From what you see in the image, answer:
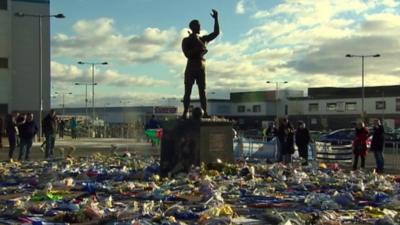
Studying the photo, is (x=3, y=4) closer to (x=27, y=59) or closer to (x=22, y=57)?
(x=22, y=57)

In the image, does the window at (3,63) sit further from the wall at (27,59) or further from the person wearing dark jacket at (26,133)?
the person wearing dark jacket at (26,133)

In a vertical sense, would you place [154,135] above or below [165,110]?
below

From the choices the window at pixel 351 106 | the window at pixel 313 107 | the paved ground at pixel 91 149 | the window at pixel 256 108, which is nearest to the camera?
the paved ground at pixel 91 149

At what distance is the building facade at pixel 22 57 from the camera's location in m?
56.8

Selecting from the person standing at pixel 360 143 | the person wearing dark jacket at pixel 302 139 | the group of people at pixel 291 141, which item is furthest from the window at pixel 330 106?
the person standing at pixel 360 143

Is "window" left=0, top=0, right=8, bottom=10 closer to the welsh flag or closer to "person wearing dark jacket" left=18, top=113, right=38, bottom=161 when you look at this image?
the welsh flag

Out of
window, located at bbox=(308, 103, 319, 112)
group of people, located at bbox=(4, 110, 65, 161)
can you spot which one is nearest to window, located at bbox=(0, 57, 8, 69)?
group of people, located at bbox=(4, 110, 65, 161)

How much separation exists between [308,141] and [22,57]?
40.9 meters

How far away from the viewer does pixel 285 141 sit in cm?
2245

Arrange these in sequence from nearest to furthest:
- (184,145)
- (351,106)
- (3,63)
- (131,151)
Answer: (184,145) → (131,151) → (3,63) → (351,106)

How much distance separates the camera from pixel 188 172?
51.0ft

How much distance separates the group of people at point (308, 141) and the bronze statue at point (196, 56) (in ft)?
17.7

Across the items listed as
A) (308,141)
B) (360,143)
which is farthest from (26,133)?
(360,143)

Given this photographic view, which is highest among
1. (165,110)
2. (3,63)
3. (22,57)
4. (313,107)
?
(22,57)
